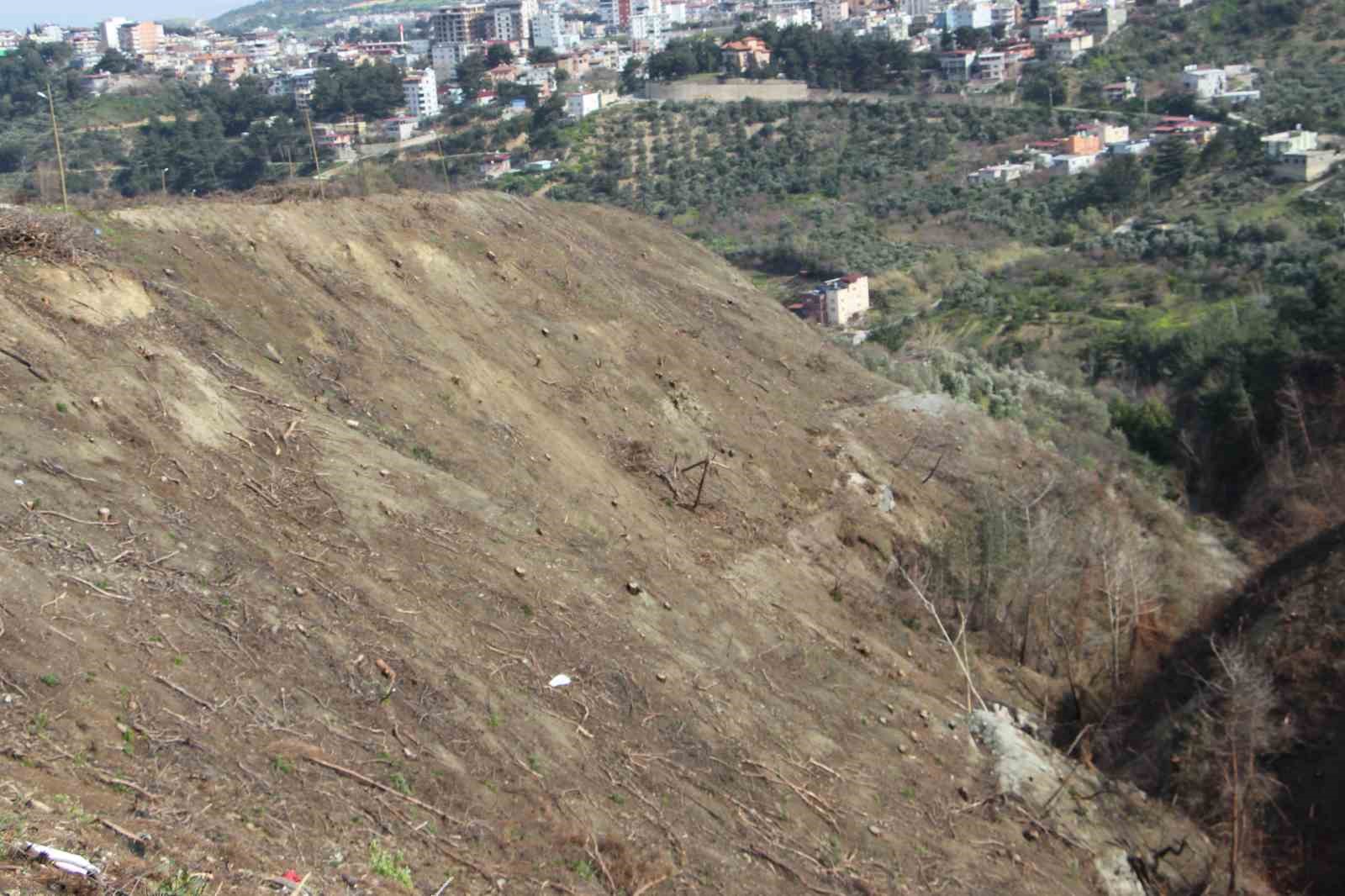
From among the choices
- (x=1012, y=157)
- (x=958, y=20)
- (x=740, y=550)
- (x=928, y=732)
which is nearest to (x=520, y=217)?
(x=740, y=550)

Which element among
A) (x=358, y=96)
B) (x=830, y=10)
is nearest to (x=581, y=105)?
→ (x=358, y=96)

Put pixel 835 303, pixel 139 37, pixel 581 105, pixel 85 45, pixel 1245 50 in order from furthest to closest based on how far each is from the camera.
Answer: pixel 139 37, pixel 85 45, pixel 1245 50, pixel 581 105, pixel 835 303

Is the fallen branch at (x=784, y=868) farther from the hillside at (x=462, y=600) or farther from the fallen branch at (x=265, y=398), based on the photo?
the fallen branch at (x=265, y=398)

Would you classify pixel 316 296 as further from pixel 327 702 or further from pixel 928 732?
pixel 928 732

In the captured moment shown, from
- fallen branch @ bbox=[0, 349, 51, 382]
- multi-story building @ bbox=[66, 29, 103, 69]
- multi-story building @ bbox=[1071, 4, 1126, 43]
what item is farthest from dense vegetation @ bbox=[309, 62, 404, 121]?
fallen branch @ bbox=[0, 349, 51, 382]

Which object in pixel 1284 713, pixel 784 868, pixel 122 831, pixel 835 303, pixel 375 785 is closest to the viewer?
pixel 122 831

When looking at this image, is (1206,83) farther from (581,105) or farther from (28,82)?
(28,82)

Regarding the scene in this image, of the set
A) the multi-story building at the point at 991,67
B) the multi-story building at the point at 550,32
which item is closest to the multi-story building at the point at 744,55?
the multi-story building at the point at 991,67
